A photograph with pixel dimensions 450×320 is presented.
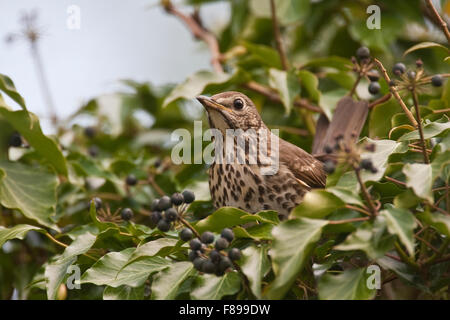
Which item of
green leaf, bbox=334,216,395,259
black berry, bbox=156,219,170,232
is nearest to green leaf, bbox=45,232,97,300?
black berry, bbox=156,219,170,232

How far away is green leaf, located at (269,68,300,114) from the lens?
3854 millimetres

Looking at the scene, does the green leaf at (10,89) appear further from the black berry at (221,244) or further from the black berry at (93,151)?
the black berry at (221,244)

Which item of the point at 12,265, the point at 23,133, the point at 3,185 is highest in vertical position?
the point at 23,133

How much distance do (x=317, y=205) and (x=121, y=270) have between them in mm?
759

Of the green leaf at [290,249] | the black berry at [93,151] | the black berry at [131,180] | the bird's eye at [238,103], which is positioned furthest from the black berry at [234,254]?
the black berry at [93,151]

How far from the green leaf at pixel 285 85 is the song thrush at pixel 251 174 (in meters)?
0.21

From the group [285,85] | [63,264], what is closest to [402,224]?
[63,264]

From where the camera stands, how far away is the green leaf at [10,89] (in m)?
3.23

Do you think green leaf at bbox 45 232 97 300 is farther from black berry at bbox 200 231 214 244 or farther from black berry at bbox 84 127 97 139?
black berry at bbox 84 127 97 139

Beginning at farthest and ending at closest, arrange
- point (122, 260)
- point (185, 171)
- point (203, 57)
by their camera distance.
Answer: point (203, 57), point (185, 171), point (122, 260)
